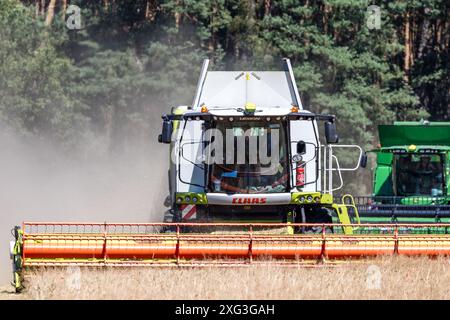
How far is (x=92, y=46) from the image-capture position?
4141 cm

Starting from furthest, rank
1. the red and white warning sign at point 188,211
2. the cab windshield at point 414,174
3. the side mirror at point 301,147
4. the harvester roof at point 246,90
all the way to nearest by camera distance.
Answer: the cab windshield at point 414,174, the harvester roof at point 246,90, the red and white warning sign at point 188,211, the side mirror at point 301,147

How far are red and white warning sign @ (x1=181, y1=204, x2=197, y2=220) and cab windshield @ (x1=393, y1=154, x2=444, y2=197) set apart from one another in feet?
25.1

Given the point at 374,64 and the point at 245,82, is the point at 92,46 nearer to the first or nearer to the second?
the point at 374,64

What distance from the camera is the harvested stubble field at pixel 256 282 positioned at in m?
12.1

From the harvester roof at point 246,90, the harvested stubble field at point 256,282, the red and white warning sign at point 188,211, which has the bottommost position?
the harvested stubble field at point 256,282

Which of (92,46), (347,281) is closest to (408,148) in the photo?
(347,281)

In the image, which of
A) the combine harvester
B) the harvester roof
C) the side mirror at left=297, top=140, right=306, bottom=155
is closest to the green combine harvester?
the harvester roof

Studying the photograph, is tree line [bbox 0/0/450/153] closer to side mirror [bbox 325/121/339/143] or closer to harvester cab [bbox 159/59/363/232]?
harvester cab [bbox 159/59/363/232]

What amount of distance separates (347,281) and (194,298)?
6.86 feet

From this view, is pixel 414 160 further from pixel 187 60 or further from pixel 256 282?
pixel 187 60

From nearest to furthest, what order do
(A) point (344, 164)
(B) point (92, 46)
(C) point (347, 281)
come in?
(C) point (347, 281) → (A) point (344, 164) → (B) point (92, 46)

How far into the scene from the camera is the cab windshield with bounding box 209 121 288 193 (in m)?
16.9

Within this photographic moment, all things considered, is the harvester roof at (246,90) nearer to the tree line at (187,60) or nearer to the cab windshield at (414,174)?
the cab windshield at (414,174)

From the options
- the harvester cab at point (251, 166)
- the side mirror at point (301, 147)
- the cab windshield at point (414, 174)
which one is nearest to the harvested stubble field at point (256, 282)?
the harvester cab at point (251, 166)
